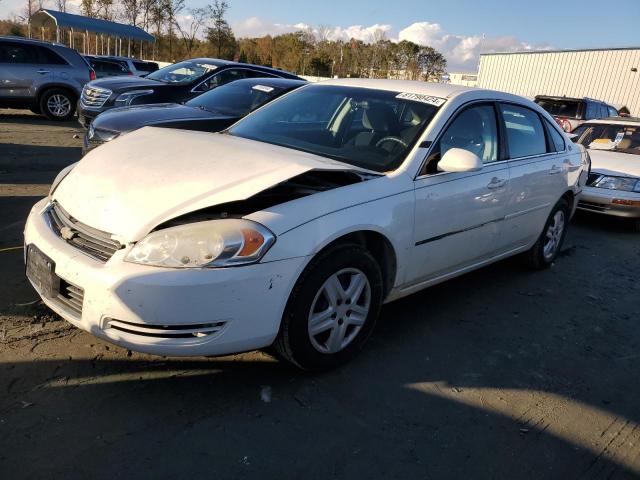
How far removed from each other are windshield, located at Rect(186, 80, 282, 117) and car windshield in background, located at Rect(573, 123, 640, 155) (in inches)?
191

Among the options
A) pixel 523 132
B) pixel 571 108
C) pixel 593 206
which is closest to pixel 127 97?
pixel 523 132

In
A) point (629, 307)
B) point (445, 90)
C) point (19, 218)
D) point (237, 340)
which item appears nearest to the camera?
point (237, 340)

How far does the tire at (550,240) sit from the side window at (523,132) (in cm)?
71

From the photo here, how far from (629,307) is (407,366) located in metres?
2.47

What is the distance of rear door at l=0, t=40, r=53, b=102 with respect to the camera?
11.8 meters

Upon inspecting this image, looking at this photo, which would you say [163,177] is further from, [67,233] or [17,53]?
[17,53]

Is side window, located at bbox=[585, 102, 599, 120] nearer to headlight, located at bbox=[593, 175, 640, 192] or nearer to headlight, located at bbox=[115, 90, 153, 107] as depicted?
headlight, located at bbox=[593, 175, 640, 192]

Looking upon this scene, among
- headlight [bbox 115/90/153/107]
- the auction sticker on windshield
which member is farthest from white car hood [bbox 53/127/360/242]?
headlight [bbox 115/90/153/107]

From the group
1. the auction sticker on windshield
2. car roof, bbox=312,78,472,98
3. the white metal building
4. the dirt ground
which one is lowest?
the dirt ground

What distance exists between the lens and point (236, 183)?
278 centimetres

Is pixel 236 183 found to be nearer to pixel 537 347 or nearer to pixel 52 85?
pixel 537 347

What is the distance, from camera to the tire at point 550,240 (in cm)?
504

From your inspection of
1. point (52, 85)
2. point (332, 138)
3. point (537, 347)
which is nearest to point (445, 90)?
point (332, 138)

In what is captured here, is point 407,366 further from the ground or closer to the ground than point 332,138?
closer to the ground
